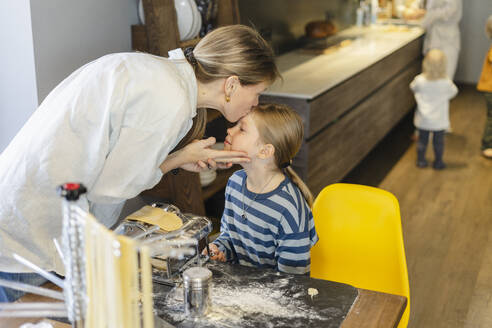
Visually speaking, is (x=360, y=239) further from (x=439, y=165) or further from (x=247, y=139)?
(x=439, y=165)

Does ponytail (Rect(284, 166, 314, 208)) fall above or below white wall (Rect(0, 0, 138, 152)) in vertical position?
below

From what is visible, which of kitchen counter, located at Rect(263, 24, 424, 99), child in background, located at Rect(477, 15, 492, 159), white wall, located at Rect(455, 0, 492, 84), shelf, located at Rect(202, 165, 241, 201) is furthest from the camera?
white wall, located at Rect(455, 0, 492, 84)

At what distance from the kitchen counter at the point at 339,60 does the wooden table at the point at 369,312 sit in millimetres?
1356

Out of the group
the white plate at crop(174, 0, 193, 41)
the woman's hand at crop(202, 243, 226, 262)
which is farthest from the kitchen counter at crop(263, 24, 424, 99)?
the woman's hand at crop(202, 243, 226, 262)

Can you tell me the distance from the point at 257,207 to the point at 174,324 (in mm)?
533

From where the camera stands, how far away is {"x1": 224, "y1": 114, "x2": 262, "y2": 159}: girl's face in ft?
5.83

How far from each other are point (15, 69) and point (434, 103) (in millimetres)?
3088

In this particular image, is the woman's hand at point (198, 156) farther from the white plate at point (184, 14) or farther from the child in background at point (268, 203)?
the white plate at point (184, 14)

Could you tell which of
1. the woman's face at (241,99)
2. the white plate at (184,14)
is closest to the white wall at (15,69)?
the white plate at (184,14)

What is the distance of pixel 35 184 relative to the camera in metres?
1.37

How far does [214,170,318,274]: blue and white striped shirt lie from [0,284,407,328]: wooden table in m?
0.30

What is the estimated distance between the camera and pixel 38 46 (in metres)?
2.12

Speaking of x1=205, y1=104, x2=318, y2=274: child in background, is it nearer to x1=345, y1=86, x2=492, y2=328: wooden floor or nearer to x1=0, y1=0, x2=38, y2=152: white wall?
x1=0, y1=0, x2=38, y2=152: white wall

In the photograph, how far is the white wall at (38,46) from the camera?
209 centimetres
